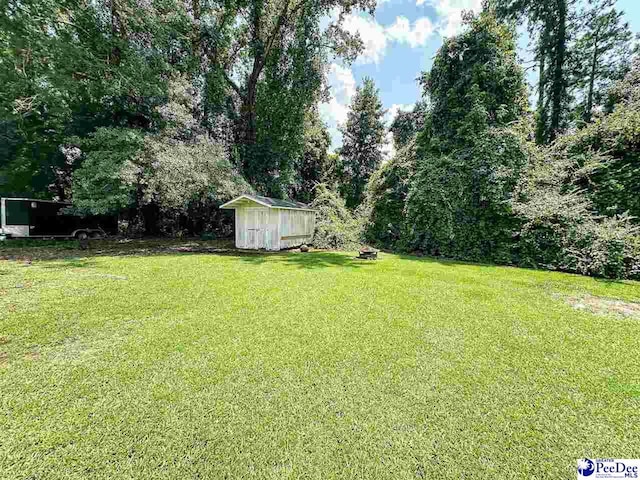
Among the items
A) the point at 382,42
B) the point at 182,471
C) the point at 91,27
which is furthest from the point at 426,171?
the point at 91,27

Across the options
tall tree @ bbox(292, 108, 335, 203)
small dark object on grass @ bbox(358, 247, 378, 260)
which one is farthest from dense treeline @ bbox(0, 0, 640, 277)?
tall tree @ bbox(292, 108, 335, 203)

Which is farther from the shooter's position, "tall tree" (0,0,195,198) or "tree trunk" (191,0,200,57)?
"tree trunk" (191,0,200,57)

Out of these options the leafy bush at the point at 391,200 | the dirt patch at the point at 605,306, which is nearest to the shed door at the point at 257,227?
the leafy bush at the point at 391,200

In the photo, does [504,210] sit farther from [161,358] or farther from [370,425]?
[161,358]

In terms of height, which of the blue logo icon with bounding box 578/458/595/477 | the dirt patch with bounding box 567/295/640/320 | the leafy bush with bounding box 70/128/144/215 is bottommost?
the blue logo icon with bounding box 578/458/595/477

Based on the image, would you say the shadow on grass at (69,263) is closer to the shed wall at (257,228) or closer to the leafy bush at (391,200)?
the shed wall at (257,228)

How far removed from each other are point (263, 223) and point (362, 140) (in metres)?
14.6

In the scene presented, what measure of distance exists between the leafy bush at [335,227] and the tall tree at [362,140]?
7.85m

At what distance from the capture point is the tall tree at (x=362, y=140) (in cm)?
2203

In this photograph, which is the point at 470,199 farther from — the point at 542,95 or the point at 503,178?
the point at 542,95

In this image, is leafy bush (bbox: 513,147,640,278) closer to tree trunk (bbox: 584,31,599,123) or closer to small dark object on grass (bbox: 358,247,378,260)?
small dark object on grass (bbox: 358,247,378,260)

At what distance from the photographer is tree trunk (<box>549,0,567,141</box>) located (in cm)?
1398

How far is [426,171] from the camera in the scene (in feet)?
34.9

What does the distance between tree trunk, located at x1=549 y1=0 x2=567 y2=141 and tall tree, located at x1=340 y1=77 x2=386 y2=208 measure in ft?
35.4
